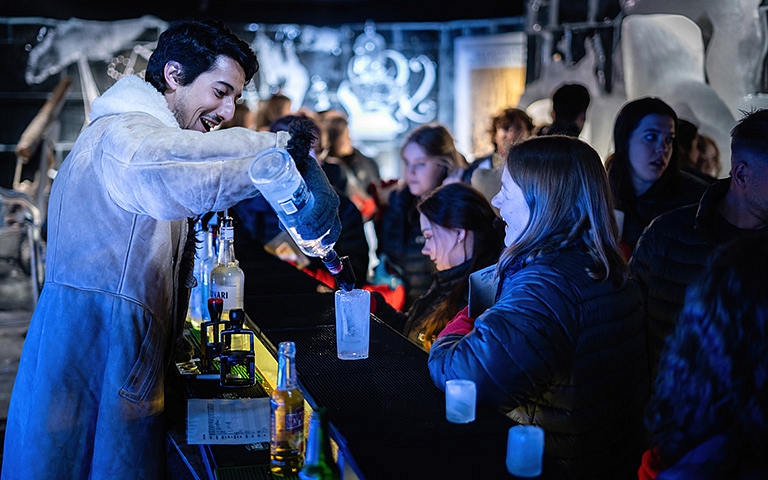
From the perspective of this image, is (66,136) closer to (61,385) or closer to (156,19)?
→ (156,19)

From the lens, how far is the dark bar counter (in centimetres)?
132

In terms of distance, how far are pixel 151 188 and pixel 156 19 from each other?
6938mm

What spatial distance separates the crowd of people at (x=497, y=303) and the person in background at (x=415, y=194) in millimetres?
1844

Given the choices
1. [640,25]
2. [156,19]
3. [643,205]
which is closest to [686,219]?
Result: [643,205]

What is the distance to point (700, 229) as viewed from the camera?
2646mm

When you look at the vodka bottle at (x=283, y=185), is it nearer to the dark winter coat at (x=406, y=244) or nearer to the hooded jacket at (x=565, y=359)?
the hooded jacket at (x=565, y=359)

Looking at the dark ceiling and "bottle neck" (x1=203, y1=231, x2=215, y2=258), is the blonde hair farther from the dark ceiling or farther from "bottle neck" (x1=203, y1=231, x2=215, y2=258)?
the dark ceiling

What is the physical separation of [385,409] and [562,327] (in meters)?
0.40

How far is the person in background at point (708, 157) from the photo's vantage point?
4188 millimetres

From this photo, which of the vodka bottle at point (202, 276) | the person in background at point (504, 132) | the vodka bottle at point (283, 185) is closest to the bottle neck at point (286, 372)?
the vodka bottle at point (283, 185)

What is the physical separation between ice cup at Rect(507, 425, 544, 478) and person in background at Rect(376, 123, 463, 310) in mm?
2888

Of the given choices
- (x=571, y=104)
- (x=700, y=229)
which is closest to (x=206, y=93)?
(x=700, y=229)

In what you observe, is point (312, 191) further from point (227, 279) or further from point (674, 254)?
point (674, 254)

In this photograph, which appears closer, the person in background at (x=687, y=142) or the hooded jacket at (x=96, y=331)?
the hooded jacket at (x=96, y=331)
